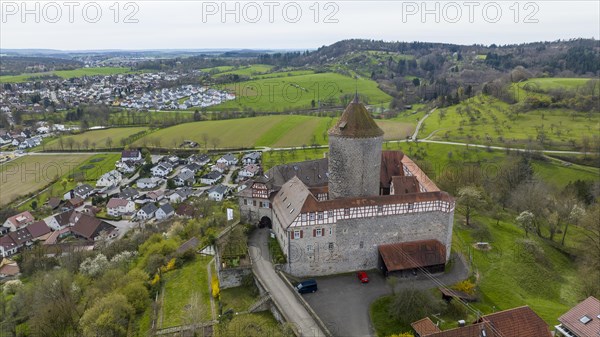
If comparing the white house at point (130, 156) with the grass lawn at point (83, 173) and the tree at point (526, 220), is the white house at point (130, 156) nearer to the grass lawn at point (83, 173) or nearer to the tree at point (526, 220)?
the grass lawn at point (83, 173)

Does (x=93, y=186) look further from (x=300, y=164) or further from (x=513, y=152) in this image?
(x=513, y=152)

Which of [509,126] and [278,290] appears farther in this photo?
[509,126]

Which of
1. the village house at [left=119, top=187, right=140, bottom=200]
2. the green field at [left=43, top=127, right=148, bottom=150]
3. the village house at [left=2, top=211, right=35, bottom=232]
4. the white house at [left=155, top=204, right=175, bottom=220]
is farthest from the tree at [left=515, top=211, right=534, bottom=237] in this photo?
the green field at [left=43, top=127, right=148, bottom=150]

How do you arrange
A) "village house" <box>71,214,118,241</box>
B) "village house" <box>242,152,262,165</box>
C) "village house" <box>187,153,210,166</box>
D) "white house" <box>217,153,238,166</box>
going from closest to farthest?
1. "village house" <box>71,214,118,241</box>
2. "village house" <box>242,152,262,165</box>
3. "white house" <box>217,153,238,166</box>
4. "village house" <box>187,153,210,166</box>

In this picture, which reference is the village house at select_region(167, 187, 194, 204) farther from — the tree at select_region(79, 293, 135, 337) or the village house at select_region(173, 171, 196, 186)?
the tree at select_region(79, 293, 135, 337)

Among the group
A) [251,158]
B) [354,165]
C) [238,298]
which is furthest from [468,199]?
[251,158]

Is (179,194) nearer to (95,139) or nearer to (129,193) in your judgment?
(129,193)
